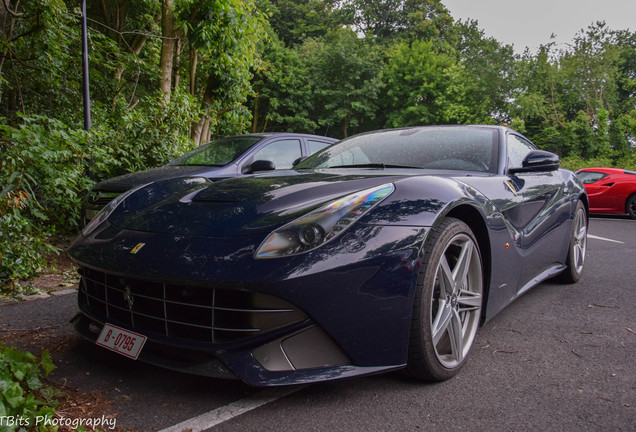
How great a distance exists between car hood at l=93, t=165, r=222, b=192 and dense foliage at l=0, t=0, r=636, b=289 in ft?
1.32

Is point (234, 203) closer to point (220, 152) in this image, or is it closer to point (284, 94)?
point (220, 152)

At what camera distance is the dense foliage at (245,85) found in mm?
4504

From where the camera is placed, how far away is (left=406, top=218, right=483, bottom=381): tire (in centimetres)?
183

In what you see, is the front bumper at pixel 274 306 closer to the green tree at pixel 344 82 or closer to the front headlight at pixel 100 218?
the front headlight at pixel 100 218

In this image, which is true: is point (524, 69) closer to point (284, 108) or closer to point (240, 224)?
point (284, 108)

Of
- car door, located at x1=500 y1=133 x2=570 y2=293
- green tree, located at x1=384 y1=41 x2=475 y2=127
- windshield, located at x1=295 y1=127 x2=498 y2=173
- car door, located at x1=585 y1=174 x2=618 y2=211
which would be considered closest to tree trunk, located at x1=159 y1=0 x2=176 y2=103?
windshield, located at x1=295 y1=127 x2=498 y2=173

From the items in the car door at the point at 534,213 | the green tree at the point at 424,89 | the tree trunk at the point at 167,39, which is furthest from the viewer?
Result: the green tree at the point at 424,89

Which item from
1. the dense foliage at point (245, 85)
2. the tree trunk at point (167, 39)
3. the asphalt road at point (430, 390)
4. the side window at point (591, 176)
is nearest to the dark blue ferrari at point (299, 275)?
the asphalt road at point (430, 390)

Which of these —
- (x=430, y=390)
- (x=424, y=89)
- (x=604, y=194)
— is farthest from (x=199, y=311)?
(x=424, y=89)

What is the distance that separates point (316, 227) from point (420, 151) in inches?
57.6

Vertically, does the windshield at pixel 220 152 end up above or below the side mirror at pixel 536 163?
below

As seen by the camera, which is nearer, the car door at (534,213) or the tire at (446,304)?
the tire at (446,304)

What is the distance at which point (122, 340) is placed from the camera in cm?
179

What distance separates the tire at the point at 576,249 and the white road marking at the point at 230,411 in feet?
9.76
